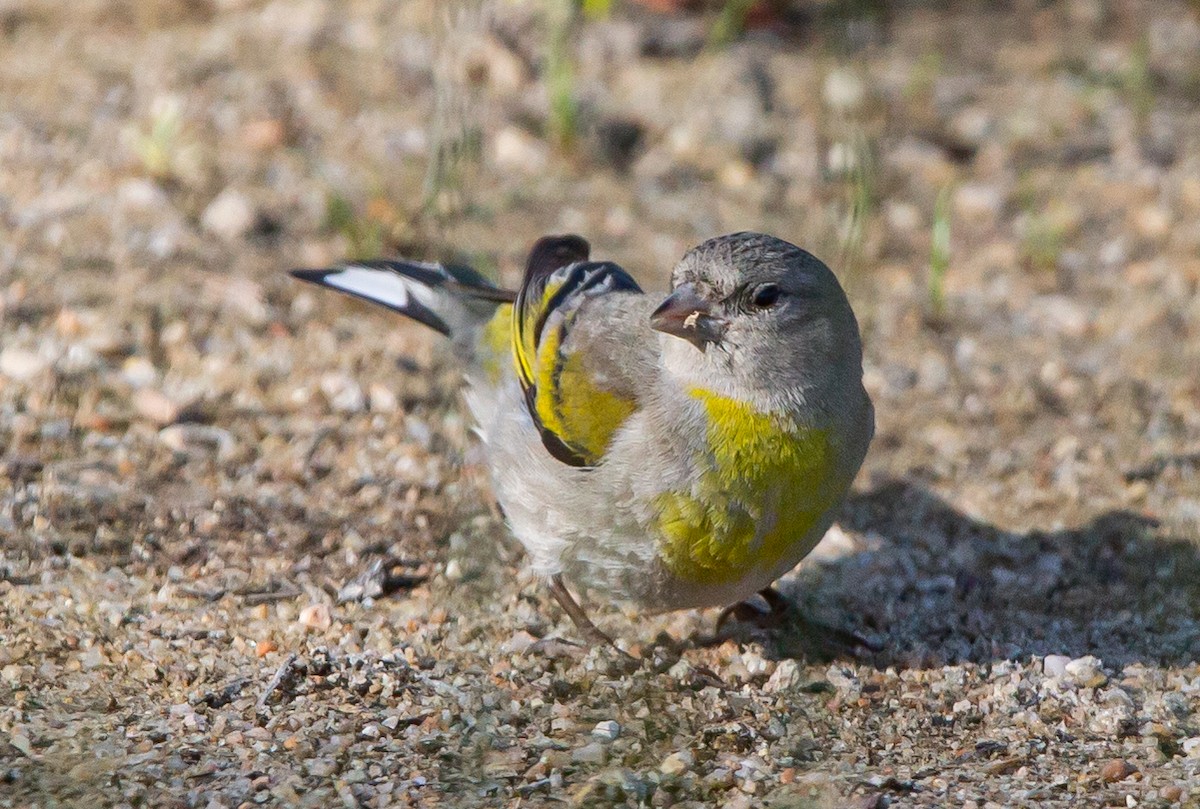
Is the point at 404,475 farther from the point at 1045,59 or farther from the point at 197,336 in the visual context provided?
→ the point at 1045,59

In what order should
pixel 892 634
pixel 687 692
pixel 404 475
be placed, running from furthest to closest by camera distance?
pixel 404 475
pixel 892 634
pixel 687 692

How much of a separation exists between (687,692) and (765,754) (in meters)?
0.40

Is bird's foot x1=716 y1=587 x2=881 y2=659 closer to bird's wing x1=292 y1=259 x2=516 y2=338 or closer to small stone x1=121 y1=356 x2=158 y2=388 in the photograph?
bird's wing x1=292 y1=259 x2=516 y2=338

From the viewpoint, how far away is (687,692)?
13.8ft

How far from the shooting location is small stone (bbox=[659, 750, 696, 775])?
3729 millimetres

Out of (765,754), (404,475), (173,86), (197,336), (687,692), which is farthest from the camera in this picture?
(173,86)

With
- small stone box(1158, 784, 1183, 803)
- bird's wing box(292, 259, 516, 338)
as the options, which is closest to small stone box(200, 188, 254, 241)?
bird's wing box(292, 259, 516, 338)

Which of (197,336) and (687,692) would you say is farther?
(197,336)

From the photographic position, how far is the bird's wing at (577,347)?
4270mm

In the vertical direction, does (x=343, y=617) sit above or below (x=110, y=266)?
below

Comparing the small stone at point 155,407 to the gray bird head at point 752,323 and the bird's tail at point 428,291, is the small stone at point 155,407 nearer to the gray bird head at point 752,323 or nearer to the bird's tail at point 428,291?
the bird's tail at point 428,291

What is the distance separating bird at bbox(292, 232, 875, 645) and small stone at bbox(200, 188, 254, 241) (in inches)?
82.7

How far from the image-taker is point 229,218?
6.19 metres

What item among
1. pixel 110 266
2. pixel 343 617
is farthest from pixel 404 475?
pixel 110 266
